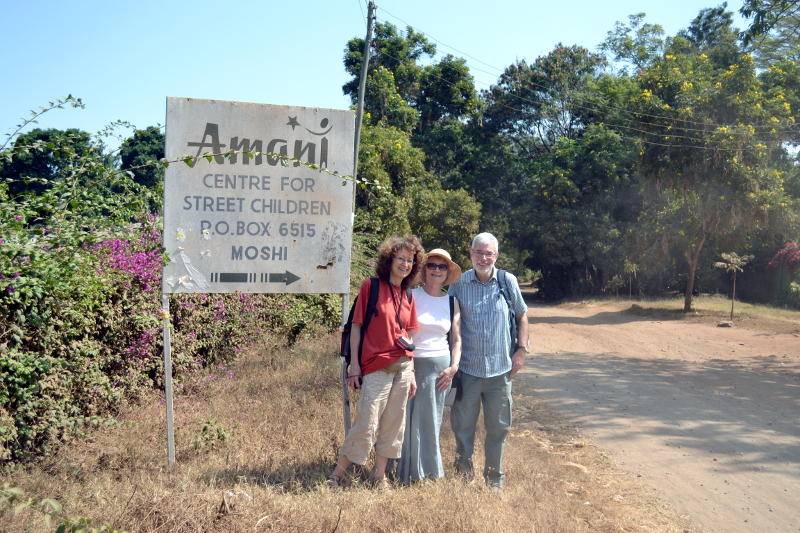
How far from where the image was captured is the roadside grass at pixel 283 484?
3.86 m

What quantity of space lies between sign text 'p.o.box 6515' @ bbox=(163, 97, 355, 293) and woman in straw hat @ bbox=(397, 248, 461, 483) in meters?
0.85

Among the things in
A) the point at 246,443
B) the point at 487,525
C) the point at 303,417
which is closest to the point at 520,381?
the point at 303,417

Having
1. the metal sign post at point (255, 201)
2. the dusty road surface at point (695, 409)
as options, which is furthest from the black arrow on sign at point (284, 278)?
the dusty road surface at point (695, 409)

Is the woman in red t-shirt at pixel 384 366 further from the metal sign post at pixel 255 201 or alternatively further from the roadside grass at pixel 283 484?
the metal sign post at pixel 255 201

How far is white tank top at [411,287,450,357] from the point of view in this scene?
189 inches

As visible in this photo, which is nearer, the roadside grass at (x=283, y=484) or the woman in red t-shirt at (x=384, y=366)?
the roadside grass at (x=283, y=484)

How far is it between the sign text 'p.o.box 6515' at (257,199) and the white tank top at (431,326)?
82 cm

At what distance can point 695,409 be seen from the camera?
327 inches

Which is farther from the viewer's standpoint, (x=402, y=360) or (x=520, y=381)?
(x=520, y=381)

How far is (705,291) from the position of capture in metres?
29.9

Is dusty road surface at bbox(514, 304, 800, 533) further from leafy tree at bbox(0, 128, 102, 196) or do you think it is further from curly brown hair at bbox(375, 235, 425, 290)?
leafy tree at bbox(0, 128, 102, 196)

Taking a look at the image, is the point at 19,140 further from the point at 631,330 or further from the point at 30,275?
the point at 631,330

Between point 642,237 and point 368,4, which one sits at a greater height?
point 368,4

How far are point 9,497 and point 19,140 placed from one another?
8.14 feet
